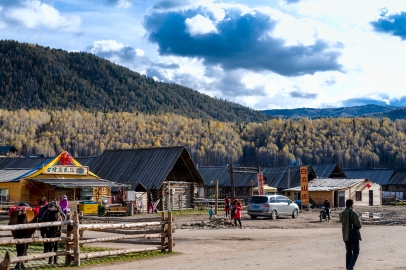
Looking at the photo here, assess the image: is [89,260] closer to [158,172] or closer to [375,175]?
[158,172]

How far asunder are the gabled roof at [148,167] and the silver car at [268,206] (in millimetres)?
11405

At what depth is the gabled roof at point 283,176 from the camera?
68.8 metres

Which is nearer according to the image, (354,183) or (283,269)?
(283,269)

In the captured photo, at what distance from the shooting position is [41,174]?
42531mm

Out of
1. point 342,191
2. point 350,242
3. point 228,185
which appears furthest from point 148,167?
point 350,242

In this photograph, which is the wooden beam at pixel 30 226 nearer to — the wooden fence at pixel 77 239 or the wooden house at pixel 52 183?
the wooden fence at pixel 77 239

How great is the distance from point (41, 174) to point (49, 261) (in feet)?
87.5

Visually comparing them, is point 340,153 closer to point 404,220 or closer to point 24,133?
point 24,133

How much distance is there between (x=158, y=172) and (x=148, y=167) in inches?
59.9

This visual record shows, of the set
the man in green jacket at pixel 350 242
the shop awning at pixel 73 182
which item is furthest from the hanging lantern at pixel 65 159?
the man in green jacket at pixel 350 242

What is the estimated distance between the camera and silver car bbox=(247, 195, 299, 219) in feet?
127

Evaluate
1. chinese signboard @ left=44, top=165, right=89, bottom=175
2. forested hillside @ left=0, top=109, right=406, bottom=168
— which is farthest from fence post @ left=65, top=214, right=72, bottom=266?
forested hillside @ left=0, top=109, right=406, bottom=168

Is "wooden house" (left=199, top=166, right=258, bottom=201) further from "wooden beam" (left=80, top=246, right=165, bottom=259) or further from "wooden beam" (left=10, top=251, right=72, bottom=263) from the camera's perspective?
"wooden beam" (left=10, top=251, right=72, bottom=263)

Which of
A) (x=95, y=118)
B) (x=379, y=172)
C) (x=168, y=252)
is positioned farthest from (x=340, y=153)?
(x=168, y=252)
